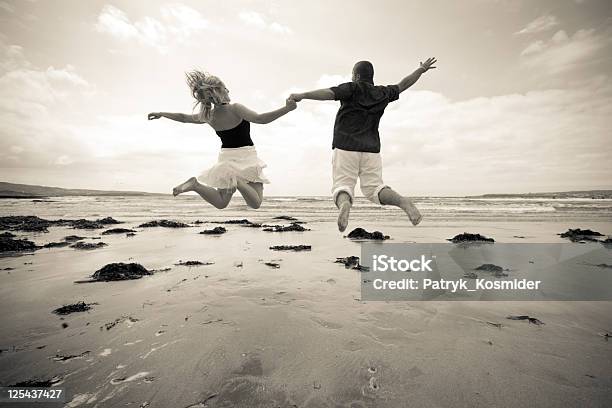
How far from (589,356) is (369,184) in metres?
2.85

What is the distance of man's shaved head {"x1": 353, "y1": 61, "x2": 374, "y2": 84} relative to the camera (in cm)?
455

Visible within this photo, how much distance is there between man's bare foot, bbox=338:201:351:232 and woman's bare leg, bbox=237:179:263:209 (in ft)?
4.86

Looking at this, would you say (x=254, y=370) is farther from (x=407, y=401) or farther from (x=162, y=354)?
(x=407, y=401)

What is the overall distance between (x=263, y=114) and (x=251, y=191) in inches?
50.3

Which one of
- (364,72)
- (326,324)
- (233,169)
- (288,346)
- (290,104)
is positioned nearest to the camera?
(288,346)

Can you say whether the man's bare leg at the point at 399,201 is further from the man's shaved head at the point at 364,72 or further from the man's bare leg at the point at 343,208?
the man's shaved head at the point at 364,72

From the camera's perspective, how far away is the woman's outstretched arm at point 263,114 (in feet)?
13.6

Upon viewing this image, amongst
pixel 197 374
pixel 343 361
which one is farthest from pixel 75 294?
pixel 343 361

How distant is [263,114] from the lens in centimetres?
438

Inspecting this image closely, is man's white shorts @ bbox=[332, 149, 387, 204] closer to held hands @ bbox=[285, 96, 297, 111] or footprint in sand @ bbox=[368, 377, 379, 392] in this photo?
held hands @ bbox=[285, 96, 297, 111]

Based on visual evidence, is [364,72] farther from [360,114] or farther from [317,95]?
[317,95]

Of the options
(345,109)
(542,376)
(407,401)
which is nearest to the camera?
(407,401)

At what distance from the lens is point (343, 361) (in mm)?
2889

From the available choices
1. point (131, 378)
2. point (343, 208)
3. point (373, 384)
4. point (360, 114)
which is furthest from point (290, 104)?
point (131, 378)
